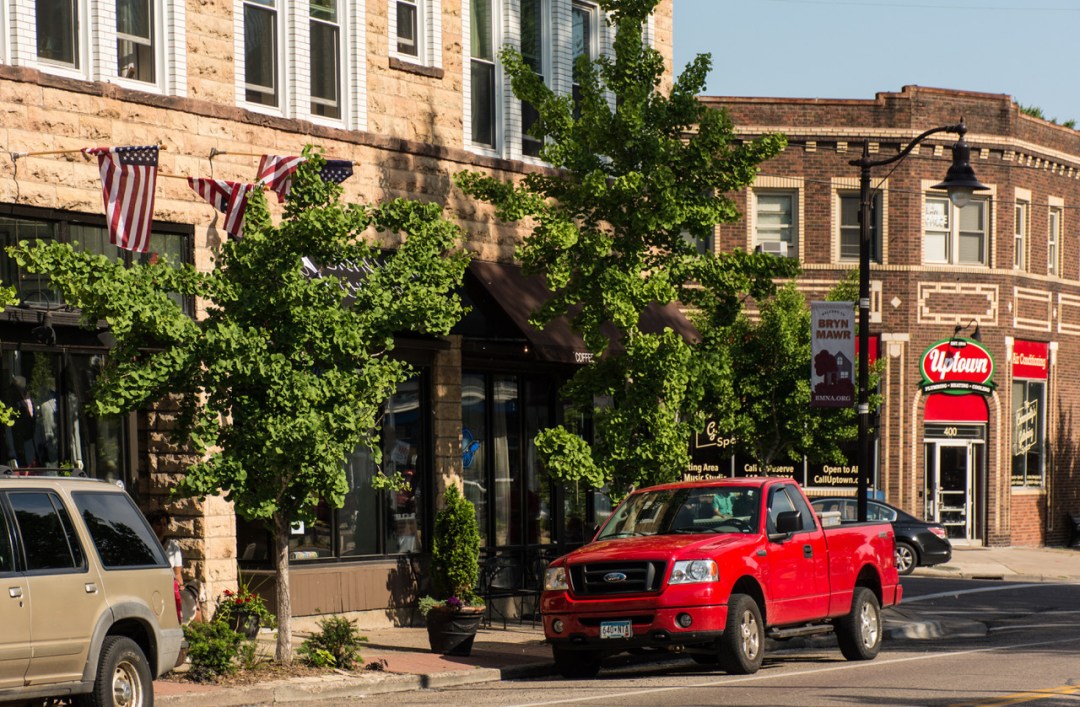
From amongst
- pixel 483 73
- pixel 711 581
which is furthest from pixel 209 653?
pixel 483 73

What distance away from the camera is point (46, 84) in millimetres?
15727

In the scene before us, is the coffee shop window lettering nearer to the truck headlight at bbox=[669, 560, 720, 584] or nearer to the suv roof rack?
the truck headlight at bbox=[669, 560, 720, 584]

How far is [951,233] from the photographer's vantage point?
127ft

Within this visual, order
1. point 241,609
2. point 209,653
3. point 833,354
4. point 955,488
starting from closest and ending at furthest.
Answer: point 209,653 < point 241,609 < point 833,354 < point 955,488

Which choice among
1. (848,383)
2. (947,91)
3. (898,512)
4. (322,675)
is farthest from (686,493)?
(947,91)

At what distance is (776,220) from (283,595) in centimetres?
2543

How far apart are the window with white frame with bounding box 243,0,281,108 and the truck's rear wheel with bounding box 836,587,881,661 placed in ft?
28.7

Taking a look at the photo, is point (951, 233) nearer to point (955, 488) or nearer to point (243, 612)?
point (955, 488)

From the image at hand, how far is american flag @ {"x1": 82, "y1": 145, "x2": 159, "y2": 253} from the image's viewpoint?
15258 mm

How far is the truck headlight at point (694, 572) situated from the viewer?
14633 mm

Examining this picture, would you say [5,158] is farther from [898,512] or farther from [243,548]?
[898,512]

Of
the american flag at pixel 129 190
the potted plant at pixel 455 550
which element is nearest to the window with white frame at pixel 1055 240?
the potted plant at pixel 455 550

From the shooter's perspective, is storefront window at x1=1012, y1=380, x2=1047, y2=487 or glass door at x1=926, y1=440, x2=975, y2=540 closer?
glass door at x1=926, y1=440, x2=975, y2=540

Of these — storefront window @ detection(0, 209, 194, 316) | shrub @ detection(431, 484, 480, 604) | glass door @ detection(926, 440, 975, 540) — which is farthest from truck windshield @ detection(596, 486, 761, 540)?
glass door @ detection(926, 440, 975, 540)
